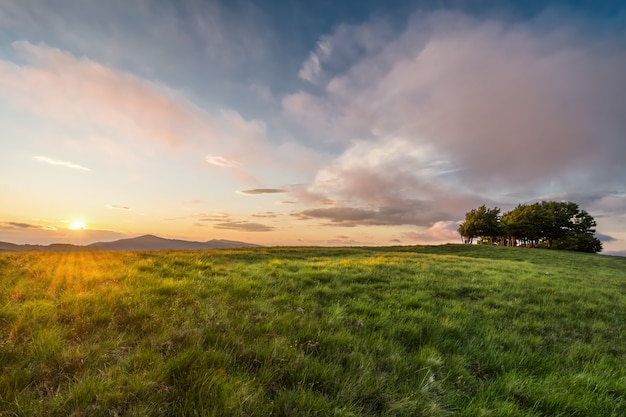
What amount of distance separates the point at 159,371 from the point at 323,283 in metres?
6.97

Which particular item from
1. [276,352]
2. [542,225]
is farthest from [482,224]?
[276,352]

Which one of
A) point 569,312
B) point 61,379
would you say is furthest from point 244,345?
point 569,312

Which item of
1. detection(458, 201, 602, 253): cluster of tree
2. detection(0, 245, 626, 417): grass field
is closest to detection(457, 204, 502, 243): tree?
detection(458, 201, 602, 253): cluster of tree

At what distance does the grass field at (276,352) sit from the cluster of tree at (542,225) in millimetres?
82784

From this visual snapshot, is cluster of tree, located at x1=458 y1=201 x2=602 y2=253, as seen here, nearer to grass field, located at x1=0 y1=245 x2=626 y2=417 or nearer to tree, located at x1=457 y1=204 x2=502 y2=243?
tree, located at x1=457 y1=204 x2=502 y2=243

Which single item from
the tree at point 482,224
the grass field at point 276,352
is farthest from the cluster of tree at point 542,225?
the grass field at point 276,352

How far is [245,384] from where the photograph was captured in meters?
3.62

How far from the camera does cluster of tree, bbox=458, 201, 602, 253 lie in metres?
74.6

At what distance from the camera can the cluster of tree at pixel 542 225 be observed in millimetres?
74562

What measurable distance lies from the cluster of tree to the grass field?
82784 millimetres

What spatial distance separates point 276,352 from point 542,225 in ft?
312

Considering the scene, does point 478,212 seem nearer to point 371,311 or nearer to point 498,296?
point 498,296

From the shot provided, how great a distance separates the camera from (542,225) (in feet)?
259

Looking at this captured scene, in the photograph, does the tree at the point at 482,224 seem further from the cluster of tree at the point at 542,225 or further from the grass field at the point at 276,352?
the grass field at the point at 276,352
